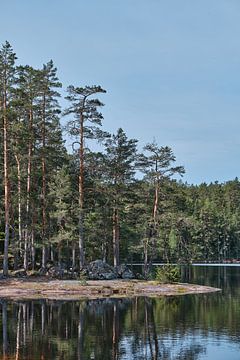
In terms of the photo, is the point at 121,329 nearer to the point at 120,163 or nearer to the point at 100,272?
the point at 100,272

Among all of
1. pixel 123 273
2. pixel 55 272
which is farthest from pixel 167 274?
pixel 55 272

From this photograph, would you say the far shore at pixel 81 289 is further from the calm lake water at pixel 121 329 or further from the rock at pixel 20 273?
the calm lake water at pixel 121 329

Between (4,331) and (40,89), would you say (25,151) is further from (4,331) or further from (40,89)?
(4,331)

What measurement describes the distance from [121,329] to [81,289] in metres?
15.9

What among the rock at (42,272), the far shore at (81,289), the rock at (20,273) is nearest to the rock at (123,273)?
the far shore at (81,289)

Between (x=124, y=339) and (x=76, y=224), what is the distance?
31.3 meters

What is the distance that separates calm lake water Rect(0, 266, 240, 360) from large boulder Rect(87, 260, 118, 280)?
10.5 metres

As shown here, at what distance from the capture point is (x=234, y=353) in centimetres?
2044

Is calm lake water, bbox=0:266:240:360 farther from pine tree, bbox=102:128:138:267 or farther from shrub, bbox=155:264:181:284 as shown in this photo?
pine tree, bbox=102:128:138:267

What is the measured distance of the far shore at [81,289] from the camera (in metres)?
39.5

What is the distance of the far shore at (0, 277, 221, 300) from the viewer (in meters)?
39.5

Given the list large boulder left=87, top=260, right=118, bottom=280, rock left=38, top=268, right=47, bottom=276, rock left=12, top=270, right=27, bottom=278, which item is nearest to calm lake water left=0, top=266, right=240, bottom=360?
rock left=12, top=270, right=27, bottom=278

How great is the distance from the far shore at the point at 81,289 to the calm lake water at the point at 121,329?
3112 mm

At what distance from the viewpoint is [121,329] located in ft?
85.2
